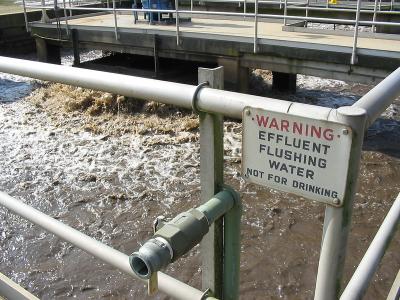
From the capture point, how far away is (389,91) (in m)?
1.12

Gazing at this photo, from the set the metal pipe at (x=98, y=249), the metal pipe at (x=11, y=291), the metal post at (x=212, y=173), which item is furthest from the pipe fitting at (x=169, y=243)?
the metal pipe at (x=11, y=291)

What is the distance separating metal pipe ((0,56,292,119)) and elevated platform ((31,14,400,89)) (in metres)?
6.78

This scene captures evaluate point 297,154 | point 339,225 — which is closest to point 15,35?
point 297,154

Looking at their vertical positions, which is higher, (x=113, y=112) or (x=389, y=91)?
(x=389, y=91)

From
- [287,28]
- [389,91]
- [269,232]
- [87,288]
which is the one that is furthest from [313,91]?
[389,91]

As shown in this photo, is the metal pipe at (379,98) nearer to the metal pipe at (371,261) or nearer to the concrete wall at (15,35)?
the metal pipe at (371,261)

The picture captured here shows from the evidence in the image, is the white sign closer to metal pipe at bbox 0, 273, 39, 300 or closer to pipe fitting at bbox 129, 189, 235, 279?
pipe fitting at bbox 129, 189, 235, 279

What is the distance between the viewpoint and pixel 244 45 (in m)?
8.52

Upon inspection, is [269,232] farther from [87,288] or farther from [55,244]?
[55,244]

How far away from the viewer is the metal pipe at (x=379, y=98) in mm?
1000

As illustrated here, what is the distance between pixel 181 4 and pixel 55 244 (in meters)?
12.8

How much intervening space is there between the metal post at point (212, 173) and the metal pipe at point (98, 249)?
0.07 m

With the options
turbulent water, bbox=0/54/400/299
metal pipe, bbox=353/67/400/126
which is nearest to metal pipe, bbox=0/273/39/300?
metal pipe, bbox=353/67/400/126

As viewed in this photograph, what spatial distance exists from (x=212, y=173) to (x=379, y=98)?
0.48 metres
